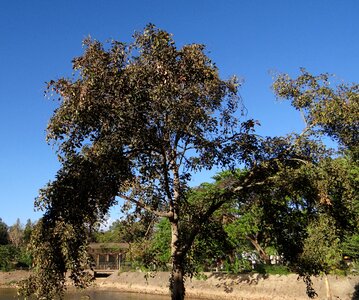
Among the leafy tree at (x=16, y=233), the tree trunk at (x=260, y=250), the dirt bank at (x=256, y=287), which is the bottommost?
the dirt bank at (x=256, y=287)

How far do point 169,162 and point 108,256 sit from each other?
73.0m

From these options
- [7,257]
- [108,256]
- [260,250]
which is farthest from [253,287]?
[7,257]

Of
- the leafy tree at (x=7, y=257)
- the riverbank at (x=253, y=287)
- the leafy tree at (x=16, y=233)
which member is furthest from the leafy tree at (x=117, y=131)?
the leafy tree at (x=16, y=233)

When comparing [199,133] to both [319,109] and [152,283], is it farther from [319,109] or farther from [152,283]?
[152,283]

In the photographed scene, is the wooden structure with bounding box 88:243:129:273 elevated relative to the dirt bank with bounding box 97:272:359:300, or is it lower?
elevated

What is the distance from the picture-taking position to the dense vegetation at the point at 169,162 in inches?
434

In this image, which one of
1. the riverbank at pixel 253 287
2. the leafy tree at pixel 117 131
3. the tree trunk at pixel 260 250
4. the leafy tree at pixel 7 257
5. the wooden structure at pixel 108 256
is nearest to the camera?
the leafy tree at pixel 117 131

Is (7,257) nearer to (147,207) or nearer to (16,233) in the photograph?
(16,233)

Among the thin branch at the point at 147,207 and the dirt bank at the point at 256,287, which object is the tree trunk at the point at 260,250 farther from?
the thin branch at the point at 147,207

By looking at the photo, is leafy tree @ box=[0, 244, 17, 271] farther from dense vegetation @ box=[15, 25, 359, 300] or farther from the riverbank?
dense vegetation @ box=[15, 25, 359, 300]

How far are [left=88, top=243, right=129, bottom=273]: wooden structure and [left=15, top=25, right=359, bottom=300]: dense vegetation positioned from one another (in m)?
65.2

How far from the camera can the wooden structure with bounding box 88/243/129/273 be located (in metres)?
77.6

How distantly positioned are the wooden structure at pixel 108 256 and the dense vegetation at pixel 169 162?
6521cm

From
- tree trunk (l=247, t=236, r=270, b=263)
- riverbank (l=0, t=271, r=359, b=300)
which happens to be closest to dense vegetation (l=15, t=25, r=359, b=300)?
riverbank (l=0, t=271, r=359, b=300)
